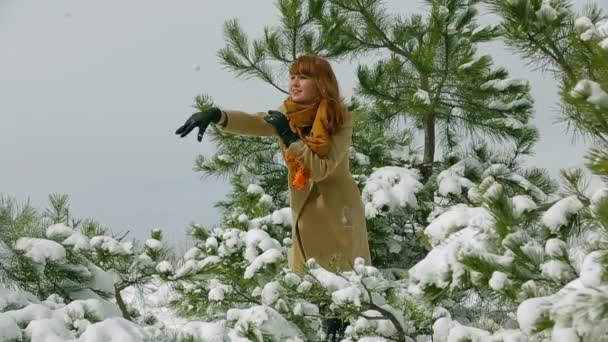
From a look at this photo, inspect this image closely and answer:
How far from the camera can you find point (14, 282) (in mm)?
2965

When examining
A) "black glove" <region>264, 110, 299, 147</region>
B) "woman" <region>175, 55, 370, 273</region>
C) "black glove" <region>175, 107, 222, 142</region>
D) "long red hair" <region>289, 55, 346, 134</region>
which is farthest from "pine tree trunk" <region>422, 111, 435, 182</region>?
"black glove" <region>175, 107, 222, 142</region>

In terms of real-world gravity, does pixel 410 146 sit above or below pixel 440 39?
below

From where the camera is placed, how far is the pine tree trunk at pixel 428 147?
6.38m

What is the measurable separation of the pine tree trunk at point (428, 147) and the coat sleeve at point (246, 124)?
2037 mm

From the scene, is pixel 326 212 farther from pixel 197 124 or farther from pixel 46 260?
pixel 46 260

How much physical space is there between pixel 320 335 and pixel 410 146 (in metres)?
3.11

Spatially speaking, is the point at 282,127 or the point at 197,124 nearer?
the point at 197,124

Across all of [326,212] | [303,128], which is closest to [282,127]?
[303,128]

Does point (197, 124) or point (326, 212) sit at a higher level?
point (197, 124)

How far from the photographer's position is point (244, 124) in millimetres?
4551

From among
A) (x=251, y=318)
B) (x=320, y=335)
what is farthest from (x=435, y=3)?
(x=251, y=318)

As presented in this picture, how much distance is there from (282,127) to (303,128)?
224 millimetres

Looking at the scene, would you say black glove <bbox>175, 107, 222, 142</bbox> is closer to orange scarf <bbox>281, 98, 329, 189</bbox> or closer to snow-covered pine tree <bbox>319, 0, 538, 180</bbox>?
orange scarf <bbox>281, 98, 329, 189</bbox>

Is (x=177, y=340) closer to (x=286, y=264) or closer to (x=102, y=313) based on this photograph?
(x=102, y=313)
